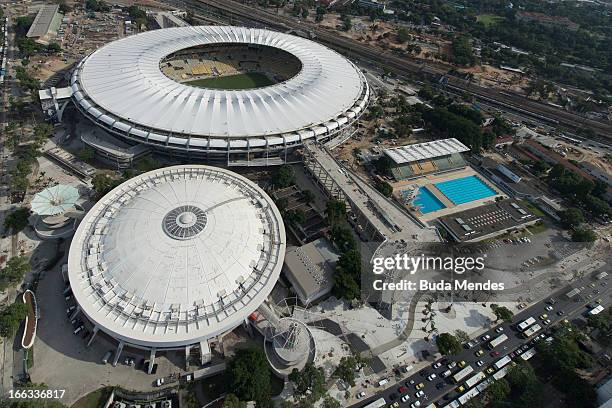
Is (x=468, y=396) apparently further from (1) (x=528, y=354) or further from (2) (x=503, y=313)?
(2) (x=503, y=313)

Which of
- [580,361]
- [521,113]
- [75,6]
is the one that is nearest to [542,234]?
[580,361]

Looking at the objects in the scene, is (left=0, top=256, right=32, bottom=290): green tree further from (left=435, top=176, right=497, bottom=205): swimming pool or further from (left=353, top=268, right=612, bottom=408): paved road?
(left=435, top=176, right=497, bottom=205): swimming pool

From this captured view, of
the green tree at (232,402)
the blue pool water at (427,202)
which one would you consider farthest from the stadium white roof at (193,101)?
the green tree at (232,402)

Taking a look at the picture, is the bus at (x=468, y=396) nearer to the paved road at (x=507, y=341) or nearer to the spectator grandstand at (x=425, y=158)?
the paved road at (x=507, y=341)

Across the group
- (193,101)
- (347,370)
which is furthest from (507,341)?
(193,101)

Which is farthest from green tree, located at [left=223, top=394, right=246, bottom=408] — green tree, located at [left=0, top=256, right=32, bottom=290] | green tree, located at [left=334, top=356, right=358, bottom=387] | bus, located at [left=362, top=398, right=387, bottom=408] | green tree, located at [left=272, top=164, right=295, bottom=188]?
green tree, located at [left=272, top=164, right=295, bottom=188]

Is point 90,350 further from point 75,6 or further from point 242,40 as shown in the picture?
point 75,6
